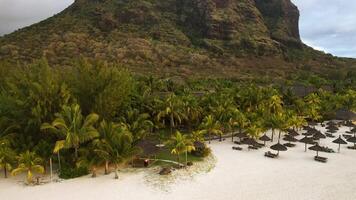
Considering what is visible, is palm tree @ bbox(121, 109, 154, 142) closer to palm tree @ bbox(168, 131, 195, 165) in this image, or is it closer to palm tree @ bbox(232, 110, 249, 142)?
palm tree @ bbox(168, 131, 195, 165)

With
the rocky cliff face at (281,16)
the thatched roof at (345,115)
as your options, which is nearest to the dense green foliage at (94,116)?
the thatched roof at (345,115)

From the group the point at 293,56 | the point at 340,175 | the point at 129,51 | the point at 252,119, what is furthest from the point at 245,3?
the point at 340,175

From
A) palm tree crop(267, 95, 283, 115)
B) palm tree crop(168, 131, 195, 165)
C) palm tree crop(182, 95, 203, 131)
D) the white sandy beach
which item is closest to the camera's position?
the white sandy beach

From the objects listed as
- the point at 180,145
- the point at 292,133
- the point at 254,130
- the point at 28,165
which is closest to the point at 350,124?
the point at 292,133

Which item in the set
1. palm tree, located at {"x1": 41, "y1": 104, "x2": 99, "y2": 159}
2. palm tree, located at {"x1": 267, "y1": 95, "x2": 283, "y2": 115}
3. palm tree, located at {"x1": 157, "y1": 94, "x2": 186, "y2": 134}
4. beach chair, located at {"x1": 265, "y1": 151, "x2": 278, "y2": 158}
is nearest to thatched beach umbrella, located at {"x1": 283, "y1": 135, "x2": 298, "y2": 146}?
beach chair, located at {"x1": 265, "y1": 151, "x2": 278, "y2": 158}

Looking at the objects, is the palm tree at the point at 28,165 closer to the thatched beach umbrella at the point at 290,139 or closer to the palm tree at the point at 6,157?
the palm tree at the point at 6,157

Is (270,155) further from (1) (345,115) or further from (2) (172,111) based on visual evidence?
(1) (345,115)
